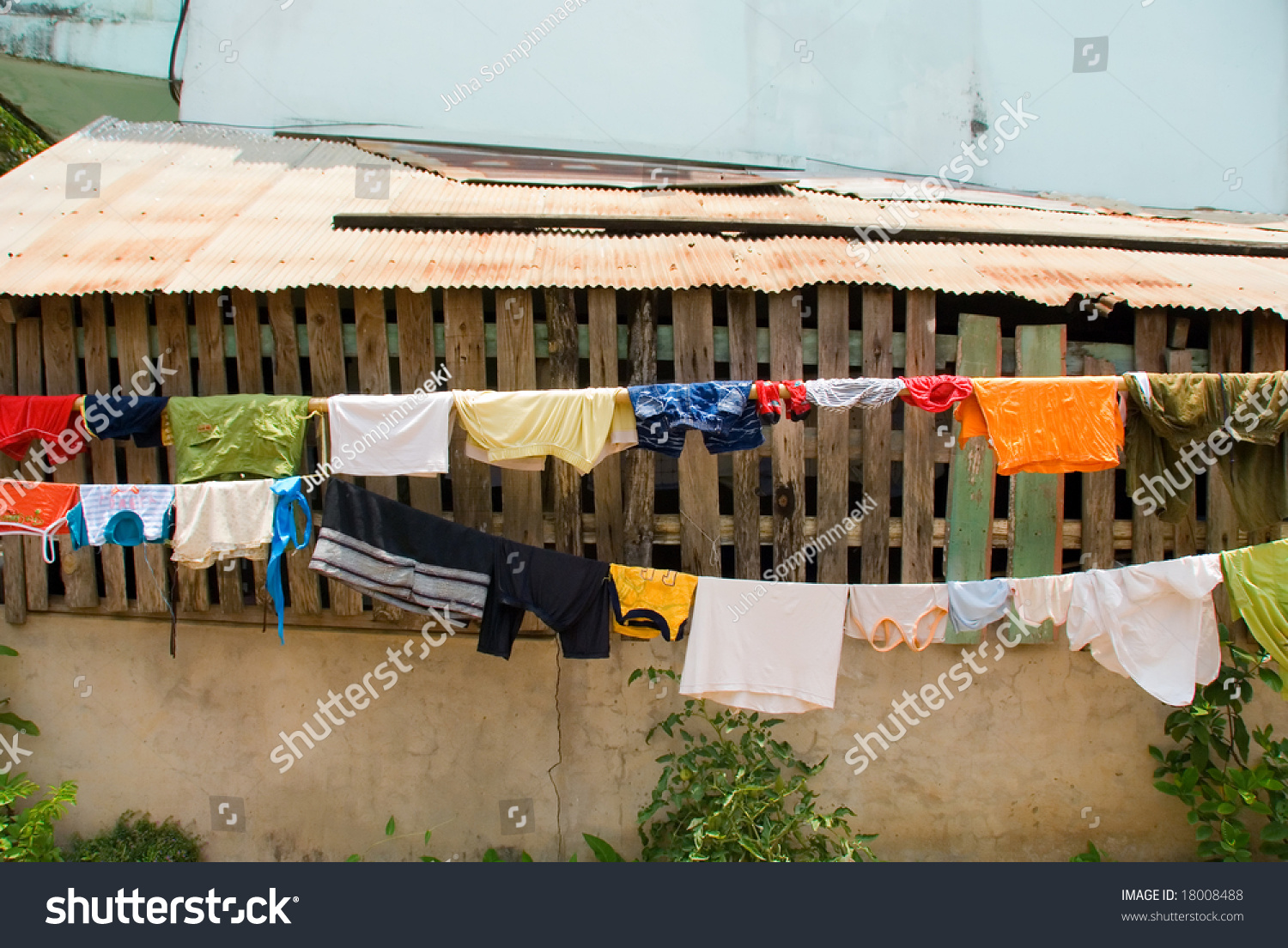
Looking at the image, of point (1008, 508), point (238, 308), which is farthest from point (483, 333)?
point (1008, 508)

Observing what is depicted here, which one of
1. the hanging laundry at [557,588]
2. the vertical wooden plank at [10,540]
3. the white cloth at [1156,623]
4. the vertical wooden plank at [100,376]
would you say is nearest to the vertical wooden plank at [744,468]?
the hanging laundry at [557,588]

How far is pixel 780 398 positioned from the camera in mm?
3861

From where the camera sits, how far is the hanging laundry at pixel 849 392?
384 cm

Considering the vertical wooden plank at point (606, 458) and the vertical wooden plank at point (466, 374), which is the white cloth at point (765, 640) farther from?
the vertical wooden plank at point (466, 374)

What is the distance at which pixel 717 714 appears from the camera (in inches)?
180

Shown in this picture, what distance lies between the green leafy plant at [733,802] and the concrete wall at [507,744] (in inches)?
8.1

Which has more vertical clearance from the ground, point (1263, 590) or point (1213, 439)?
point (1213, 439)

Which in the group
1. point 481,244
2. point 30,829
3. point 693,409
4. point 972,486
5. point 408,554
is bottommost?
point 30,829

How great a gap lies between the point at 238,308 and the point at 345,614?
1.93 metres

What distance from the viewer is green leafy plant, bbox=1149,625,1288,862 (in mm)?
4430

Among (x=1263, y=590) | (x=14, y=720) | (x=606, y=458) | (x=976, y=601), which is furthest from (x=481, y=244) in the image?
(x=1263, y=590)

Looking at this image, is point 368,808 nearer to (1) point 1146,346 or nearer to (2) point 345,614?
(2) point 345,614

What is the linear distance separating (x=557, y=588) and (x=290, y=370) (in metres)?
2.08

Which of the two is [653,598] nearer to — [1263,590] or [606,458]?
[606,458]
